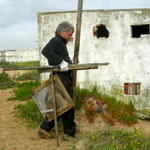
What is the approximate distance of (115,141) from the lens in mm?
5273

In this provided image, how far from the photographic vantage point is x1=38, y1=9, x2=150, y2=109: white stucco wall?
10273mm

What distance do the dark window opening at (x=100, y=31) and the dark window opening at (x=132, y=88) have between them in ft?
5.52

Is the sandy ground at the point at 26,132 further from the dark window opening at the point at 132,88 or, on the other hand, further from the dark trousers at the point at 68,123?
the dark window opening at the point at 132,88

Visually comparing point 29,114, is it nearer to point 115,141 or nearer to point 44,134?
point 44,134

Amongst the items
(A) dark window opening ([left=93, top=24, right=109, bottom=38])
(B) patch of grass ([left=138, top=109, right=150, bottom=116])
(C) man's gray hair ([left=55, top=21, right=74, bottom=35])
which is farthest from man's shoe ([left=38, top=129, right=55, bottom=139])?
(A) dark window opening ([left=93, top=24, right=109, bottom=38])

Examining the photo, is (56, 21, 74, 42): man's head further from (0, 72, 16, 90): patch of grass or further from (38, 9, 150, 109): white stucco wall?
(0, 72, 16, 90): patch of grass

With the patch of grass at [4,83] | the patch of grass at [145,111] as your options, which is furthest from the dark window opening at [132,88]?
the patch of grass at [4,83]

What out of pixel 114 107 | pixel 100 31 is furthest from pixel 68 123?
pixel 100 31

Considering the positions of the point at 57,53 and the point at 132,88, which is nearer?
the point at 57,53

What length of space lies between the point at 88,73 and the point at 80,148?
5115mm

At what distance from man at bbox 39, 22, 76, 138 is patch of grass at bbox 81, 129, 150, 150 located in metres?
0.56

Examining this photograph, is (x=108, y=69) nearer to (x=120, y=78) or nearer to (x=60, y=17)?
(x=120, y=78)

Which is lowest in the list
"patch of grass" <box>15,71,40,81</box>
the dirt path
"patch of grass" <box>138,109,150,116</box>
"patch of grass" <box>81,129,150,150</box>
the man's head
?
"patch of grass" <box>138,109,150,116</box>

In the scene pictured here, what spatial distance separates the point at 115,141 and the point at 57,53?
1746mm
